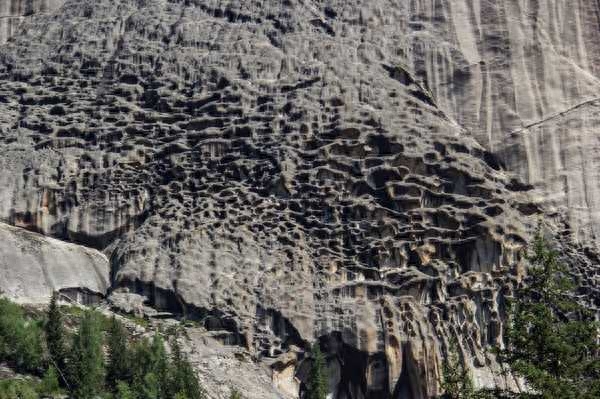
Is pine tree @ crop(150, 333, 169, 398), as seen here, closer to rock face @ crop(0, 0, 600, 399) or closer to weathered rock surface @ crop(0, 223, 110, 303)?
rock face @ crop(0, 0, 600, 399)

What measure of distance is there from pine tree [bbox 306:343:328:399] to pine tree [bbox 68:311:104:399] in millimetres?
6181

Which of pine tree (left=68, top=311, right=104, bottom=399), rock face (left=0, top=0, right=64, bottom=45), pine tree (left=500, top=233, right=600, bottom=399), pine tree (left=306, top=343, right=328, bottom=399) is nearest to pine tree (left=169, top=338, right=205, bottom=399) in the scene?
pine tree (left=68, top=311, right=104, bottom=399)

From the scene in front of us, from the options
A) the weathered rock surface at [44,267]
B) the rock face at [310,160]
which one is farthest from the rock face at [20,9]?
the weathered rock surface at [44,267]

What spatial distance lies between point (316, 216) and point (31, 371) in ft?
37.2

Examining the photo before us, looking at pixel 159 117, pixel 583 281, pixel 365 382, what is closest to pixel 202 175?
pixel 159 117

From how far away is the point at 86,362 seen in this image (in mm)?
Answer: 32875

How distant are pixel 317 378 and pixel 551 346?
41.1ft

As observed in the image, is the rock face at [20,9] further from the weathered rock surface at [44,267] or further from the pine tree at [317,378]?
the pine tree at [317,378]

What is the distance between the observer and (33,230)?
135 ft

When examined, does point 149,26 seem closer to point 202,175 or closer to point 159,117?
point 159,117

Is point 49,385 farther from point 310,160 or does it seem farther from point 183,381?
point 310,160

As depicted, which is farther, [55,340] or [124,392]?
[55,340]

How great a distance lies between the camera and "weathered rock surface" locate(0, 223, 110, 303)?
125ft

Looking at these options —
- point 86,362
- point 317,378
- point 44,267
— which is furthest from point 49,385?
point 317,378
